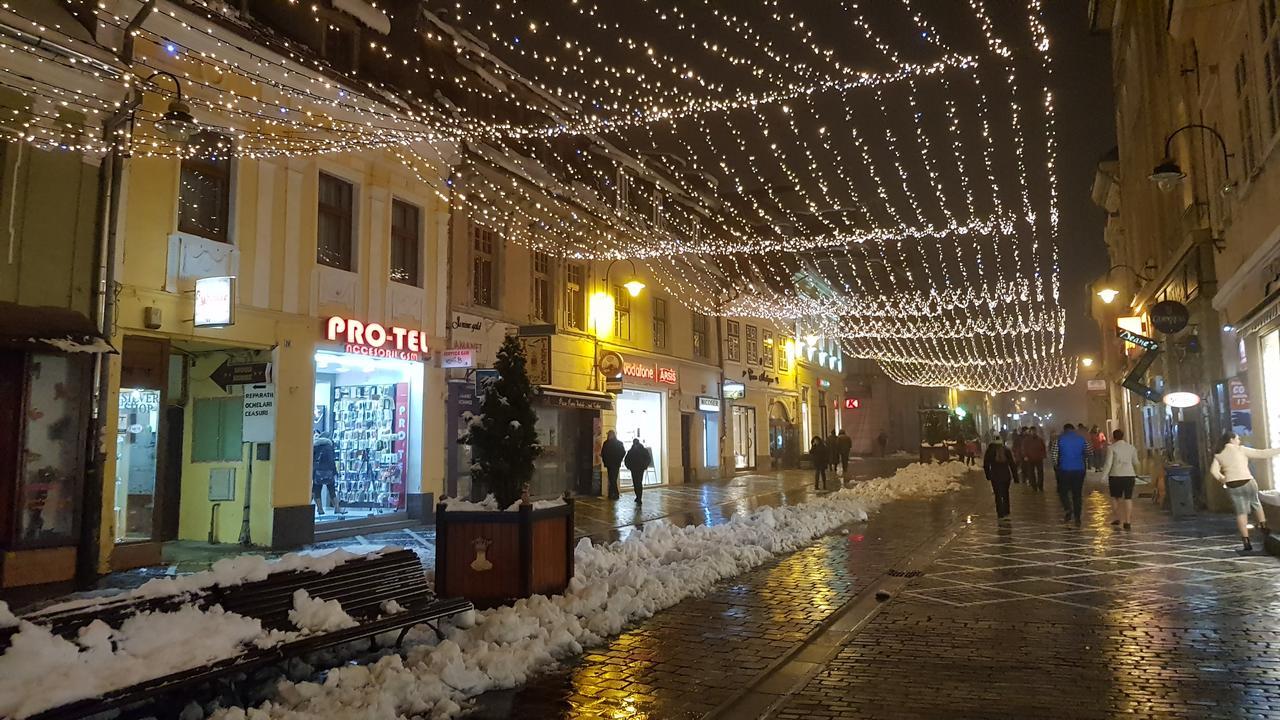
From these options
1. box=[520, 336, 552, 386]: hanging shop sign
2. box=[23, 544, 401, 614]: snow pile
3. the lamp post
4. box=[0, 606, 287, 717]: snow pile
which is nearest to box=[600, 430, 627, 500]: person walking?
the lamp post

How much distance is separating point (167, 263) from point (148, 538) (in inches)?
150

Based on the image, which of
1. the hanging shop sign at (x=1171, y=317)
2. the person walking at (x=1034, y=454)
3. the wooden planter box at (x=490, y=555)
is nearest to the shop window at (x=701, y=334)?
the person walking at (x=1034, y=454)

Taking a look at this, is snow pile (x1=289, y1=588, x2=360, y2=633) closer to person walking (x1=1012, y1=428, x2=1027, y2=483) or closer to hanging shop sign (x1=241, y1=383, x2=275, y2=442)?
hanging shop sign (x1=241, y1=383, x2=275, y2=442)

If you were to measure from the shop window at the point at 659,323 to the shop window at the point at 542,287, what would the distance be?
6.11 meters

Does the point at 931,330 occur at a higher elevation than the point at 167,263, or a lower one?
higher

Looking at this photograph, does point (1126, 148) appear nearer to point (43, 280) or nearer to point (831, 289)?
point (831, 289)

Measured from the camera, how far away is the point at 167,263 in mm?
12031

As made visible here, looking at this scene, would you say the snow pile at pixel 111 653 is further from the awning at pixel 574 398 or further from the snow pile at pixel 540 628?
the awning at pixel 574 398

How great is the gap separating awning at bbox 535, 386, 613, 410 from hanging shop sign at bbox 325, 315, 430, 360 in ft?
11.7

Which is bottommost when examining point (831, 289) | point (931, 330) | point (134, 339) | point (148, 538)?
point (148, 538)

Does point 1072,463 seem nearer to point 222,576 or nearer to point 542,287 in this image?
point 542,287

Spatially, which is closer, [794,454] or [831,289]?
[794,454]

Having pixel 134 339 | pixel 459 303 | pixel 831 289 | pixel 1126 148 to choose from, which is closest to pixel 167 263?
pixel 134 339

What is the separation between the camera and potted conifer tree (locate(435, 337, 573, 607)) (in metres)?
7.93
